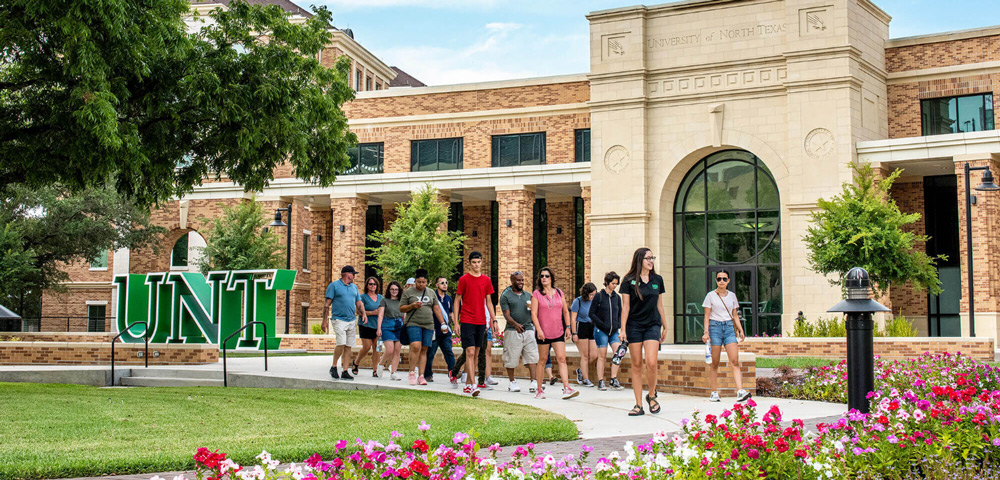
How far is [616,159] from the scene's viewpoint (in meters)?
33.8

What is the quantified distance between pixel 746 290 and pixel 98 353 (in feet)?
69.7

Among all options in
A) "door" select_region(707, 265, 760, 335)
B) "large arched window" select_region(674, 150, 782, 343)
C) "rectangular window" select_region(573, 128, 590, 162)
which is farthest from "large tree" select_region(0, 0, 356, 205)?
"rectangular window" select_region(573, 128, 590, 162)

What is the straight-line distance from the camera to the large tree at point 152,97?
1262 centimetres

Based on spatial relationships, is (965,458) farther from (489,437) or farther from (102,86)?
(102,86)

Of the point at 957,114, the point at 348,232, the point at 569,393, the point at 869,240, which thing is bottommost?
the point at 569,393

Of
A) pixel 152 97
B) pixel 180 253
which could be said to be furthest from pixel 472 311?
pixel 180 253

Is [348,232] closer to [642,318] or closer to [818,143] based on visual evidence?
[818,143]

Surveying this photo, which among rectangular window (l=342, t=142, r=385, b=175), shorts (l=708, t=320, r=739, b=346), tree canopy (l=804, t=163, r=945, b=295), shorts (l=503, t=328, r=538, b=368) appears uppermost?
rectangular window (l=342, t=142, r=385, b=175)

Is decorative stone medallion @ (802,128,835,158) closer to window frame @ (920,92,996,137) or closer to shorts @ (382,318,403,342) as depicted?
window frame @ (920,92,996,137)

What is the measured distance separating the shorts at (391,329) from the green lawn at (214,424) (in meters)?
1.89

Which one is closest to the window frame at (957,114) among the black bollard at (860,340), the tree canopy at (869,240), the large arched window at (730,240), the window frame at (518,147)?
the large arched window at (730,240)

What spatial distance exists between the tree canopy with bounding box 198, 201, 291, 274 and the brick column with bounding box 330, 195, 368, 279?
2.28 metres

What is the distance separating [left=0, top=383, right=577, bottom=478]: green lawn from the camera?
7102mm

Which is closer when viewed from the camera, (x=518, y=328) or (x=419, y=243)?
(x=518, y=328)
